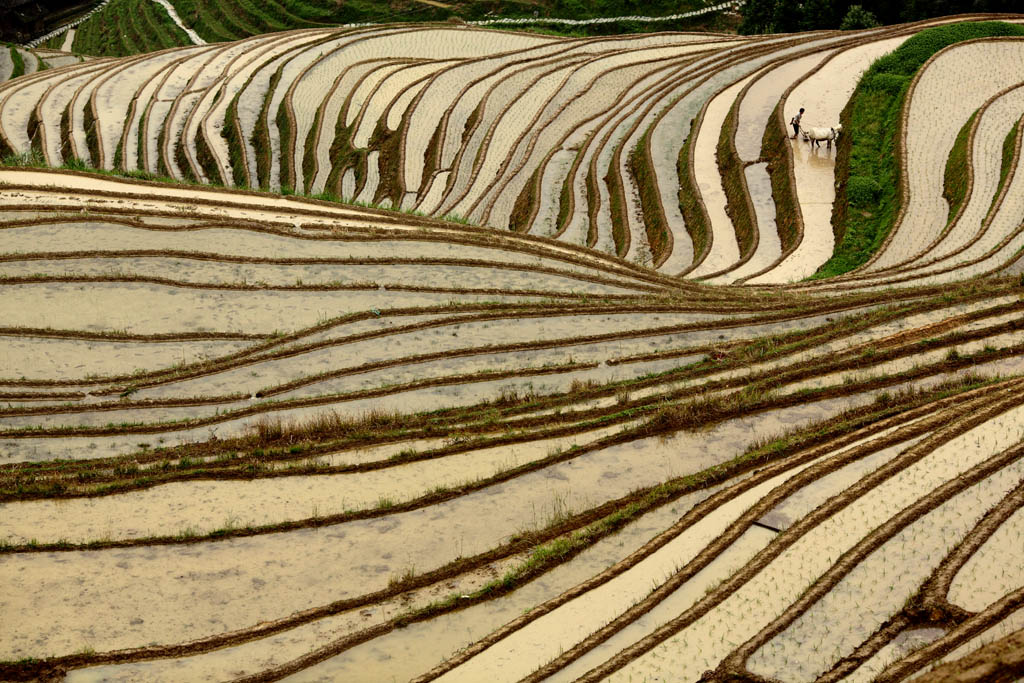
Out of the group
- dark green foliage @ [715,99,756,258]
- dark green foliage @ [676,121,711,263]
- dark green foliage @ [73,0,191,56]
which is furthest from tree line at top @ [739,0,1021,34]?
dark green foliage @ [73,0,191,56]

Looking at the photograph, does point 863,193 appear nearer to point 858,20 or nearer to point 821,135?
point 821,135

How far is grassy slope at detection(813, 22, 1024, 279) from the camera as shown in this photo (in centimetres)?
2533

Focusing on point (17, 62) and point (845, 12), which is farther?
point (17, 62)

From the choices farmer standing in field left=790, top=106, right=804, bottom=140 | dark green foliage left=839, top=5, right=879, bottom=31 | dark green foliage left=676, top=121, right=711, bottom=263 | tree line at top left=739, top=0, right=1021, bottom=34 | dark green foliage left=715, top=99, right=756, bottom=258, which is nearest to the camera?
dark green foliage left=676, top=121, right=711, bottom=263

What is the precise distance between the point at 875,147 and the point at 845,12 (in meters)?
24.2

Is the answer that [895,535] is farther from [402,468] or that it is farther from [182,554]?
[182,554]

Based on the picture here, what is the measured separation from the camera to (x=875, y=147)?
28688 millimetres

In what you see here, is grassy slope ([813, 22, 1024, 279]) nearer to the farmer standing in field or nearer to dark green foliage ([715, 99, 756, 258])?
the farmer standing in field

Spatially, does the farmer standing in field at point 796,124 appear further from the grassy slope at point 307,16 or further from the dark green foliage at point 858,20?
the grassy slope at point 307,16

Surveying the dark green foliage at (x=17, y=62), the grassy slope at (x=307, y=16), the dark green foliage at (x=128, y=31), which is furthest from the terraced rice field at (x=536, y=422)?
the dark green foliage at (x=128, y=31)

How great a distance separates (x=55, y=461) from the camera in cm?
1585

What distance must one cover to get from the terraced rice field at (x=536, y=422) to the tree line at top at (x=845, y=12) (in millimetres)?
16438

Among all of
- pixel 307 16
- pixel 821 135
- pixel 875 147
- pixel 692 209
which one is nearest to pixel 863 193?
pixel 875 147

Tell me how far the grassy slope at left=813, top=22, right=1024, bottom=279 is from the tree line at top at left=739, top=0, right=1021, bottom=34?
44.8 ft
